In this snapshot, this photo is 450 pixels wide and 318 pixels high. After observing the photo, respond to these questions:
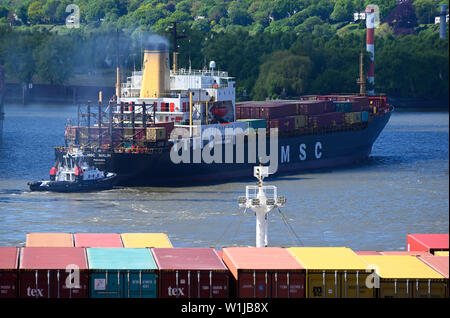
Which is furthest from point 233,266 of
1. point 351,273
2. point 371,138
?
point 371,138

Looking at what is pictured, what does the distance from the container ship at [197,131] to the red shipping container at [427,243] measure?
25962 mm

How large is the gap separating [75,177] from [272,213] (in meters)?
12.2

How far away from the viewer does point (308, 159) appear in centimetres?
6725

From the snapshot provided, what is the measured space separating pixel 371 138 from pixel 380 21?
5287 centimetres

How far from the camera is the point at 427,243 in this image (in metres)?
30.4

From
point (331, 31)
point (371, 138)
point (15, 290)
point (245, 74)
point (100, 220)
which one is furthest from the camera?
point (331, 31)

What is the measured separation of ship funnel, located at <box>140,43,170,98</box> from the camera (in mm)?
63031

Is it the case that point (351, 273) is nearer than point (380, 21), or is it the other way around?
point (351, 273)

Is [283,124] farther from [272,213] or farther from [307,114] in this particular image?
[272,213]

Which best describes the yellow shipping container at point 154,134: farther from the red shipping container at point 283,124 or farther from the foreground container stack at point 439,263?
the foreground container stack at point 439,263

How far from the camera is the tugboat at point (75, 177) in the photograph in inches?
2053

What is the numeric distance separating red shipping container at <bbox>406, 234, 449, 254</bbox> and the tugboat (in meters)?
23.9
